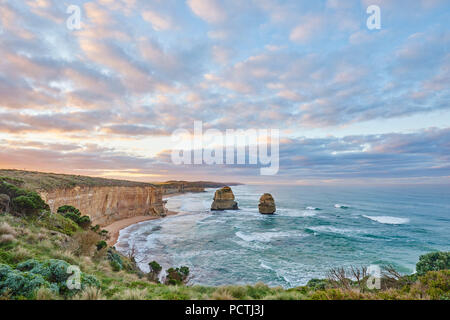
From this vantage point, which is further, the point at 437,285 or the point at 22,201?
the point at 22,201

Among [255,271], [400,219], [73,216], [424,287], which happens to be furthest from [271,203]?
[424,287]

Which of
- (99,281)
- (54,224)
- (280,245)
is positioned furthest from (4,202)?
(280,245)

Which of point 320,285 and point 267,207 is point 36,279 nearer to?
point 320,285

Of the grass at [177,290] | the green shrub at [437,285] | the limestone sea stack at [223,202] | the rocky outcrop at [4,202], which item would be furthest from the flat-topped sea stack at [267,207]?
the rocky outcrop at [4,202]

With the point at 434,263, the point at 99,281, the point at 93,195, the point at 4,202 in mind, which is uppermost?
the point at 4,202

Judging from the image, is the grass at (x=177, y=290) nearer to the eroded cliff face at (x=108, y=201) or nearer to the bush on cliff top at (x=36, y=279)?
the bush on cliff top at (x=36, y=279)

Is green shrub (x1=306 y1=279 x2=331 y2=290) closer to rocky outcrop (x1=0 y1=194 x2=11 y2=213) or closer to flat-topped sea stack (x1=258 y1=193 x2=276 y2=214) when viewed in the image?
rocky outcrop (x1=0 y1=194 x2=11 y2=213)

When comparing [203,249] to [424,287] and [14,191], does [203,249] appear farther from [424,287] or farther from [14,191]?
[424,287]
